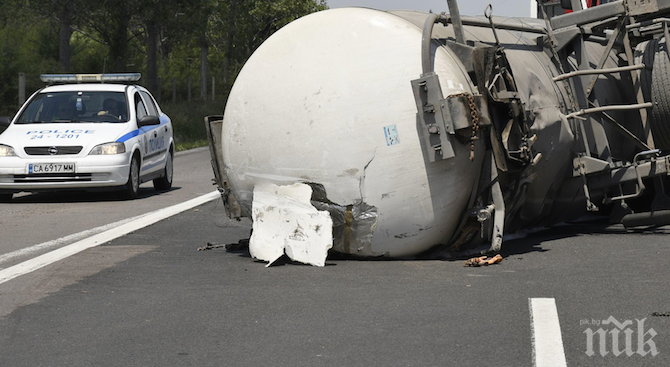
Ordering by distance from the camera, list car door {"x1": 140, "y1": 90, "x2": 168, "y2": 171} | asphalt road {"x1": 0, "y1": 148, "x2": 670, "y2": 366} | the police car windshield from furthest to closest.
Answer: car door {"x1": 140, "y1": 90, "x2": 168, "y2": 171}, the police car windshield, asphalt road {"x1": 0, "y1": 148, "x2": 670, "y2": 366}

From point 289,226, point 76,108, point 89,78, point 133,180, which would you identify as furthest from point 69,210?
point 289,226

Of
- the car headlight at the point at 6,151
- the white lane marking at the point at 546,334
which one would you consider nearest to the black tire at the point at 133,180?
the car headlight at the point at 6,151

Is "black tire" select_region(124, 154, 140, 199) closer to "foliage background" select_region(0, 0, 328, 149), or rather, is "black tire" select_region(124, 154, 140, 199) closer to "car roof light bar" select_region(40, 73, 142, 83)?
"car roof light bar" select_region(40, 73, 142, 83)

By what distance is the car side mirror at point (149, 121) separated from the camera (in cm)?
1491

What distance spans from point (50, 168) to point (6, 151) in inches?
31.1

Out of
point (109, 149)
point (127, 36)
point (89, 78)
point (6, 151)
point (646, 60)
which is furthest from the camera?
point (127, 36)

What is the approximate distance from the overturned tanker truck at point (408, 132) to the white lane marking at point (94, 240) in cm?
148

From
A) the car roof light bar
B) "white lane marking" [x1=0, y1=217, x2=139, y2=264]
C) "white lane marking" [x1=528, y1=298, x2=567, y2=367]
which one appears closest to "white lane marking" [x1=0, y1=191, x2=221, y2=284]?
"white lane marking" [x1=0, y1=217, x2=139, y2=264]

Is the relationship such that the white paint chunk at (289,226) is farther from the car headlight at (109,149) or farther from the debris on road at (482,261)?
the car headlight at (109,149)

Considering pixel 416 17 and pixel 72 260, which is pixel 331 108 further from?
pixel 72 260

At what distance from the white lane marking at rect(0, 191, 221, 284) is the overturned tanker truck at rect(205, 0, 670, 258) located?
58.2 inches

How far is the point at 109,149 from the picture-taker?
13992mm

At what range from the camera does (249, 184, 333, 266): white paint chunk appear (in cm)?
796

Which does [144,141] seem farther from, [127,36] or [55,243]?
[127,36]
